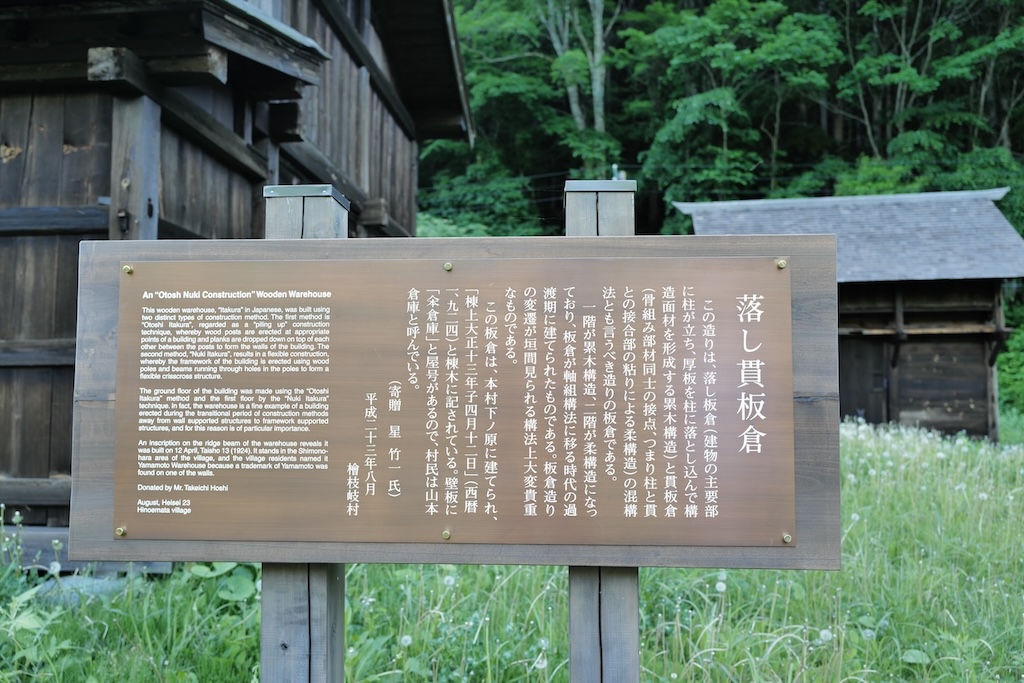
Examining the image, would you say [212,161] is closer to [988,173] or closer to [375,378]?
[375,378]

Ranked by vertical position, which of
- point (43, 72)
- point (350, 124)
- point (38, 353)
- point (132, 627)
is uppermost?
point (350, 124)

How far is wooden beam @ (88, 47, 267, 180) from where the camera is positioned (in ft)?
12.1

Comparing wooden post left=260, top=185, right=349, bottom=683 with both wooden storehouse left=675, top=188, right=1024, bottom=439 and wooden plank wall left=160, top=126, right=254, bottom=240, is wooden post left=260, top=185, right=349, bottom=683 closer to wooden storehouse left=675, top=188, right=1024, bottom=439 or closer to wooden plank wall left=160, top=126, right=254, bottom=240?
wooden plank wall left=160, top=126, right=254, bottom=240

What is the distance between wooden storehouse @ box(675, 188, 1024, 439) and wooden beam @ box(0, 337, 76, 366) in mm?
11732

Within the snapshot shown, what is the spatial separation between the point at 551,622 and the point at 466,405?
1.47 m

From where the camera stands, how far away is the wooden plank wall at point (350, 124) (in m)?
6.14

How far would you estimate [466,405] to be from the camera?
2.14 metres

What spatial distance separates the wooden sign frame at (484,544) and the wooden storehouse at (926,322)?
1140 cm

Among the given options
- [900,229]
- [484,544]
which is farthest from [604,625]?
[900,229]

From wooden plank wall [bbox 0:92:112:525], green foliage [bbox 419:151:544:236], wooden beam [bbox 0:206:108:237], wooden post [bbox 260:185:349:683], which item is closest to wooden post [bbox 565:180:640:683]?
wooden post [bbox 260:185:349:683]

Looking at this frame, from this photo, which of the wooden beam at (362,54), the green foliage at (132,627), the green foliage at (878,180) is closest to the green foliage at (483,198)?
the green foliage at (878,180)

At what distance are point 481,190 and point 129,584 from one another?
18.1 m

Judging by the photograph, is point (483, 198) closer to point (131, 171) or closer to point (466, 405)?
point (131, 171)

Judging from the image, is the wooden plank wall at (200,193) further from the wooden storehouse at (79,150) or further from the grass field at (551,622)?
the grass field at (551,622)
